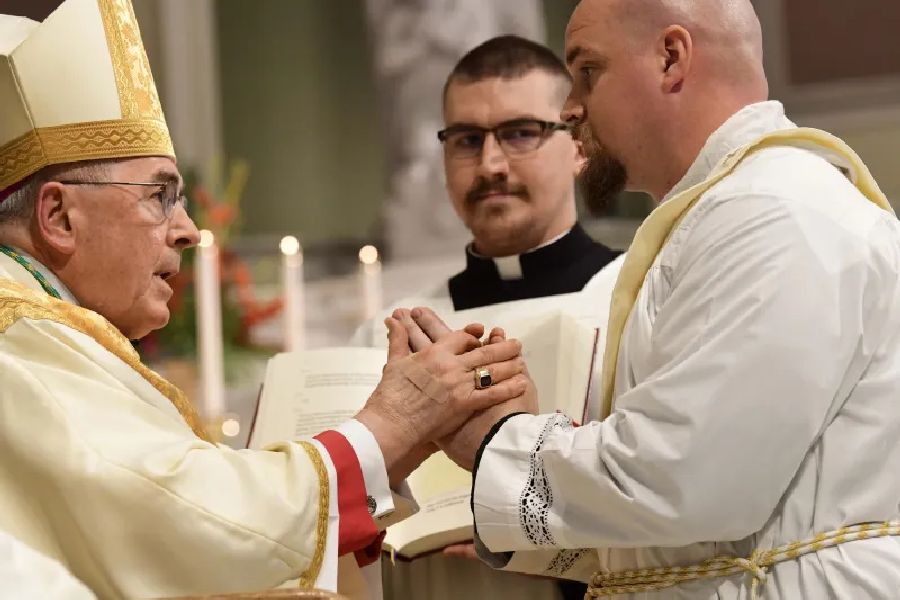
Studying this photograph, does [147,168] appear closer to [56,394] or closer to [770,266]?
[56,394]

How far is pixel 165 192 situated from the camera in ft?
9.39

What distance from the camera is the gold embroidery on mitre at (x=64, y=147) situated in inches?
109

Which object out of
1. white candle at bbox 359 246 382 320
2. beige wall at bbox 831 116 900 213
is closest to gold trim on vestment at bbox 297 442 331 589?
white candle at bbox 359 246 382 320

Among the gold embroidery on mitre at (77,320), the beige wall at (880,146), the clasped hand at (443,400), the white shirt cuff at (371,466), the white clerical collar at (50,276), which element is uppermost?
the beige wall at (880,146)

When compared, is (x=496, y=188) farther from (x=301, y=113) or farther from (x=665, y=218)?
(x=301, y=113)

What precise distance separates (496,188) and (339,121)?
15.0 ft

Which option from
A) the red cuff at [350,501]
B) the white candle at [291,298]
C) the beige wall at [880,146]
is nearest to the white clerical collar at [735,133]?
the red cuff at [350,501]

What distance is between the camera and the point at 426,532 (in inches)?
118

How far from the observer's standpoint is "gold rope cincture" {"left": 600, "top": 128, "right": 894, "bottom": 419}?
2.49 metres

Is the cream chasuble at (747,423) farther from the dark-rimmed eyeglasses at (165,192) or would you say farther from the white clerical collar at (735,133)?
the dark-rimmed eyeglasses at (165,192)

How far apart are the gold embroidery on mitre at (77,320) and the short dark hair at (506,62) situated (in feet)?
5.03

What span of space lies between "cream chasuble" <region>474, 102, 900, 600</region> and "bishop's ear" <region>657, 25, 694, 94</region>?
25cm

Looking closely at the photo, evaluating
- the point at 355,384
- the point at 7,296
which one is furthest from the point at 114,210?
the point at 355,384

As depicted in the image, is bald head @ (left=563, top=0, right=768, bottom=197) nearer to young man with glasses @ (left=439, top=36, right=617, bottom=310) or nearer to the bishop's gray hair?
young man with glasses @ (left=439, top=36, right=617, bottom=310)
